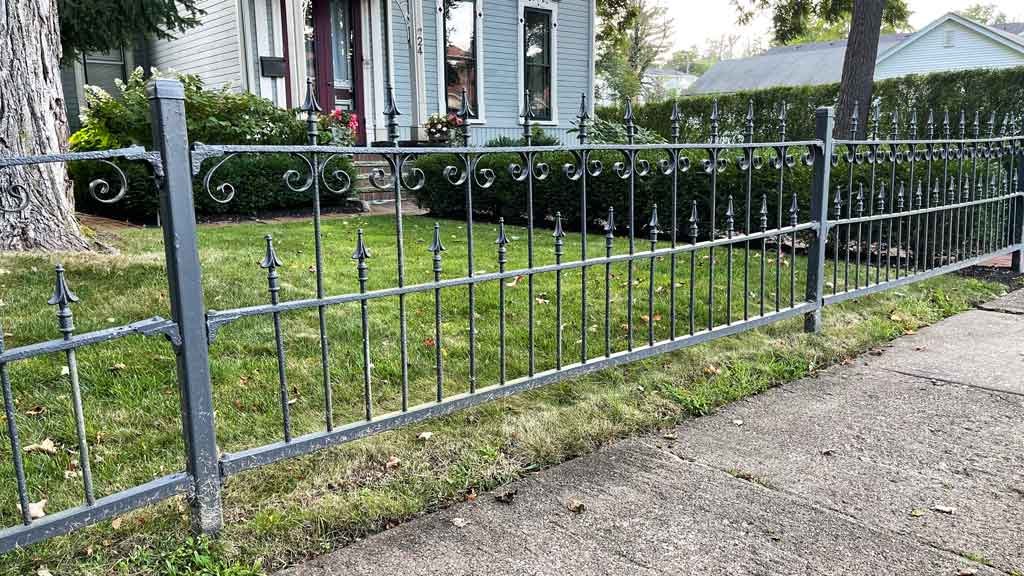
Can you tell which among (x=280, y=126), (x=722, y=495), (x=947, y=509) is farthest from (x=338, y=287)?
(x=280, y=126)

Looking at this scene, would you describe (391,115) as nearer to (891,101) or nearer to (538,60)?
(538,60)

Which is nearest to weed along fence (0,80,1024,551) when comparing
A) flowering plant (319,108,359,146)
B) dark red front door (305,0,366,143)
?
flowering plant (319,108,359,146)

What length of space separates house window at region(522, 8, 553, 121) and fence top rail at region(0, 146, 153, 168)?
1345 cm

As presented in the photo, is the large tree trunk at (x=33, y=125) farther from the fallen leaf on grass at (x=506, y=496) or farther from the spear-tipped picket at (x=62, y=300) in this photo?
the fallen leaf on grass at (x=506, y=496)

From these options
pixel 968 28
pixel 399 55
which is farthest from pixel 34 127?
pixel 968 28

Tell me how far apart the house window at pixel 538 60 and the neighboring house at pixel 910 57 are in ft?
36.0

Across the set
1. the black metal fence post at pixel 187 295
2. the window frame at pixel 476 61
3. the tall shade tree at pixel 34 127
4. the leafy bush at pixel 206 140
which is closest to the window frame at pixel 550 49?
the window frame at pixel 476 61

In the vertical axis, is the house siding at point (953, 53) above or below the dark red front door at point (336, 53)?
above

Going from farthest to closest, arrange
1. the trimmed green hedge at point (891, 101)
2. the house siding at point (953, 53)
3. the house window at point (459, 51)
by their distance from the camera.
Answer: the house siding at point (953, 53), the trimmed green hedge at point (891, 101), the house window at point (459, 51)

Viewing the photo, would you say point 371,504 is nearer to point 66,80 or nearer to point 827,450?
point 827,450

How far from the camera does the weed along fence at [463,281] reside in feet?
7.13

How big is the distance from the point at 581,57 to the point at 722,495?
14.5 meters

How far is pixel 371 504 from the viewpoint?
2506 millimetres

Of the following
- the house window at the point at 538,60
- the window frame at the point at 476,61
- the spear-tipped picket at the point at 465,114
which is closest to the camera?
the spear-tipped picket at the point at 465,114
